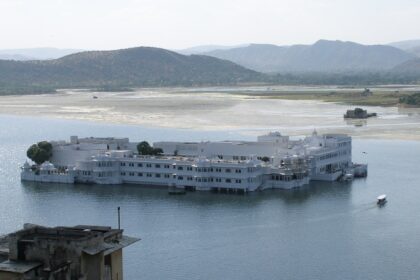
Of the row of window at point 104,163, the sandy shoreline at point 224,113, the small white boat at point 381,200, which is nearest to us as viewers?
the small white boat at point 381,200

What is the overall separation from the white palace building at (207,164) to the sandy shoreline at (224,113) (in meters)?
17.3

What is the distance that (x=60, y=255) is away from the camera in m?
10.2

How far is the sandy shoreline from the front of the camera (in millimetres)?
62500

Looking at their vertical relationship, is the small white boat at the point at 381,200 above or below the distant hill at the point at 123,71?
below

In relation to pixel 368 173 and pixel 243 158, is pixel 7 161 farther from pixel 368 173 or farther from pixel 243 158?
pixel 368 173

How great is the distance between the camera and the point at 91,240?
1020cm

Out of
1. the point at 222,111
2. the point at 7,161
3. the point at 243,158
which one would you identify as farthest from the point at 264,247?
the point at 222,111

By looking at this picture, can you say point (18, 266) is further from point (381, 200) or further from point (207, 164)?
point (207, 164)

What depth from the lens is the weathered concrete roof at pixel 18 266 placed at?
984 cm

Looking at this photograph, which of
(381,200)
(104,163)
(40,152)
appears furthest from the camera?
(40,152)

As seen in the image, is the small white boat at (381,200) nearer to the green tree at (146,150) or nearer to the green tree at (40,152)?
the green tree at (146,150)

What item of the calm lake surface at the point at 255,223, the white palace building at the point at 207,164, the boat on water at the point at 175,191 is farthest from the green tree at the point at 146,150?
the boat on water at the point at 175,191

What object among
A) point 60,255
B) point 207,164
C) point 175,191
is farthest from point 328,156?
point 60,255

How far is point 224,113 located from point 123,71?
86.5 metres
